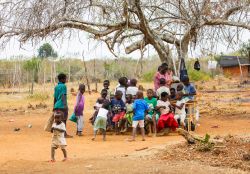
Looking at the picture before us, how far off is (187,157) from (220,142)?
1.30 metres

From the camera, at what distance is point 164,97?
1286cm

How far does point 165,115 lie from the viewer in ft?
Result: 42.5

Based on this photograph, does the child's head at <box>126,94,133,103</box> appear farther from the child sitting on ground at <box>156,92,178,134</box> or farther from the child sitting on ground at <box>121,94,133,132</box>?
the child sitting on ground at <box>156,92,178,134</box>

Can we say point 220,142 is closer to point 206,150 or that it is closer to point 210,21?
point 206,150

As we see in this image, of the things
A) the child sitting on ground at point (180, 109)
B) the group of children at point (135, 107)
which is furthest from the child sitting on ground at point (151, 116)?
the child sitting on ground at point (180, 109)

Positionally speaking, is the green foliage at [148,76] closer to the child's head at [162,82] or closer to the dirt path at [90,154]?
the dirt path at [90,154]

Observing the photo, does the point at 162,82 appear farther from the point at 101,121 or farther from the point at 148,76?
the point at 148,76

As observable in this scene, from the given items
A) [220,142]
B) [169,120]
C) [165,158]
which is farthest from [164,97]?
[165,158]

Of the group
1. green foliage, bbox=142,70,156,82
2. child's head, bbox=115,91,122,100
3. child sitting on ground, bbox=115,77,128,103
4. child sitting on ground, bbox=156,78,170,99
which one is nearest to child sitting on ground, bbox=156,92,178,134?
child sitting on ground, bbox=156,78,170,99

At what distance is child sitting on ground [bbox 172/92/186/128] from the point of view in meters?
13.0

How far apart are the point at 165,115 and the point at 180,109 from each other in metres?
0.46

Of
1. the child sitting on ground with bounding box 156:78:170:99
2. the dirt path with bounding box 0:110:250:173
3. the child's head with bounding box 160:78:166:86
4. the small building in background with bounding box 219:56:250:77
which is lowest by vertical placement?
the dirt path with bounding box 0:110:250:173

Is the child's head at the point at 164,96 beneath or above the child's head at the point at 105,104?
above

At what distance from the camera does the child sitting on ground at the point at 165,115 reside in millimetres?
12852
